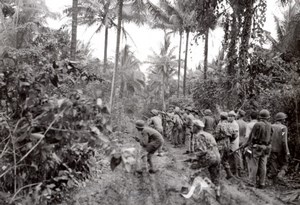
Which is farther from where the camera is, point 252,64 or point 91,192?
point 252,64

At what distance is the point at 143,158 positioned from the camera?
27.6 ft

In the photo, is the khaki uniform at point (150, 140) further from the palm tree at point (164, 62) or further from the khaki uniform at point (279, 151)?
the palm tree at point (164, 62)

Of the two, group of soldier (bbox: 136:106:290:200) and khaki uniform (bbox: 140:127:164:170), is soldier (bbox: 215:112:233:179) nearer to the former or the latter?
group of soldier (bbox: 136:106:290:200)

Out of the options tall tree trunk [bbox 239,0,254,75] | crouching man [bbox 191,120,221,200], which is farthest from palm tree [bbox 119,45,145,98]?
crouching man [bbox 191,120,221,200]

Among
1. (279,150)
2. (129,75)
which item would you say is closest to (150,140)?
(279,150)

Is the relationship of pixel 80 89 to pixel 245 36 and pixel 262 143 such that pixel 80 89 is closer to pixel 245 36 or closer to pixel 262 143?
pixel 262 143

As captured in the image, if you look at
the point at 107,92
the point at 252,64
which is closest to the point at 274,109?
the point at 252,64

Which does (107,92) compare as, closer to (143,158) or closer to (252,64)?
(252,64)

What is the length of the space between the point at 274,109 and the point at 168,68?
3258cm

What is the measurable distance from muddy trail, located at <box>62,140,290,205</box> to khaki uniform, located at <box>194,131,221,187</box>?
0.59 m

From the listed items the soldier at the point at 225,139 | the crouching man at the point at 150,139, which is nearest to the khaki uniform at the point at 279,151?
the soldier at the point at 225,139

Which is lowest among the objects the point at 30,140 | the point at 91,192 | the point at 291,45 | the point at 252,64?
the point at 91,192

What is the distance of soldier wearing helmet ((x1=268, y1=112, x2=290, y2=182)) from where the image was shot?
24.3 ft

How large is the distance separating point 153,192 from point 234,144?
8.51 feet
